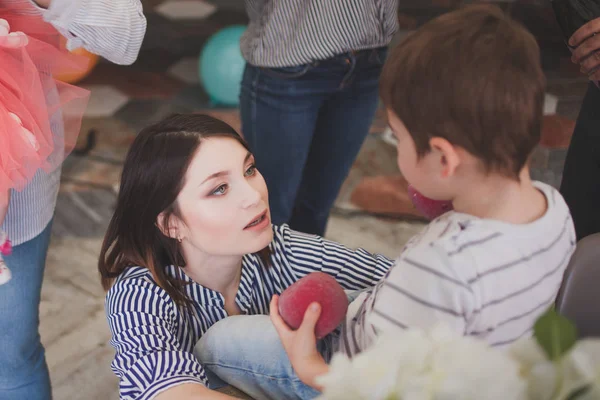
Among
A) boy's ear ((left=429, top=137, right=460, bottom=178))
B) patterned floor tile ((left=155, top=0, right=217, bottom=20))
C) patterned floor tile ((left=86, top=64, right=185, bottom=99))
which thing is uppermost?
boy's ear ((left=429, top=137, right=460, bottom=178))

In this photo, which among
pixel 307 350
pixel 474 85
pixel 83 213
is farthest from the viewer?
pixel 83 213

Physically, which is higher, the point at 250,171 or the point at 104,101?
the point at 250,171

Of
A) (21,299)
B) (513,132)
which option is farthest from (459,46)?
(21,299)

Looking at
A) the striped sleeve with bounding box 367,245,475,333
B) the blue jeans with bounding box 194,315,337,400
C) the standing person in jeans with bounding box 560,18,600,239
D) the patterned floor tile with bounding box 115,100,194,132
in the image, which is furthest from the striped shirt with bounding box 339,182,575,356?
the patterned floor tile with bounding box 115,100,194,132

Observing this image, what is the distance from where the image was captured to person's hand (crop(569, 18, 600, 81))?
1.23 m

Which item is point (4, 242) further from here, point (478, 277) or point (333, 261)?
point (478, 277)

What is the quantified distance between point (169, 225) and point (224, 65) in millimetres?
1842

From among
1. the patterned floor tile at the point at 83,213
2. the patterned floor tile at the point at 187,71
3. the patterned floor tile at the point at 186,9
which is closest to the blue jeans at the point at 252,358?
the patterned floor tile at the point at 83,213

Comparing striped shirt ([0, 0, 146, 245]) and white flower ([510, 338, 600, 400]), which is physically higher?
white flower ([510, 338, 600, 400])

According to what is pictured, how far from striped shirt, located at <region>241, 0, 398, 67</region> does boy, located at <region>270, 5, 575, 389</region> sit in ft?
2.22

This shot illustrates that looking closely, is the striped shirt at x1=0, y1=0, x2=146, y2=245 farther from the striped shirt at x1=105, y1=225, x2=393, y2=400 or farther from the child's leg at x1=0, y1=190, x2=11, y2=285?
the striped shirt at x1=105, y1=225, x2=393, y2=400

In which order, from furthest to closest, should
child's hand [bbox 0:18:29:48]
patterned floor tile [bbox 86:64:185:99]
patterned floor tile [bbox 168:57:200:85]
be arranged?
patterned floor tile [bbox 168:57:200:85] < patterned floor tile [bbox 86:64:185:99] < child's hand [bbox 0:18:29:48]

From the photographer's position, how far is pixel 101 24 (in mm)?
1089

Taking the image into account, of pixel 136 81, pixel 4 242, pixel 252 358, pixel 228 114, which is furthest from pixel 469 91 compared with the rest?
pixel 136 81
